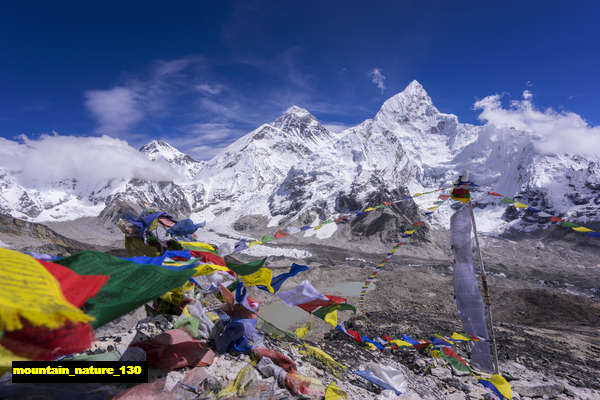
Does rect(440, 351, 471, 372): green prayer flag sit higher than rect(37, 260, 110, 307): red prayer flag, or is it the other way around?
rect(37, 260, 110, 307): red prayer flag

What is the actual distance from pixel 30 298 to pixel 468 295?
5211 millimetres

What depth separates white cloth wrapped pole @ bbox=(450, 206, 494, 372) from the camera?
454 centimetres

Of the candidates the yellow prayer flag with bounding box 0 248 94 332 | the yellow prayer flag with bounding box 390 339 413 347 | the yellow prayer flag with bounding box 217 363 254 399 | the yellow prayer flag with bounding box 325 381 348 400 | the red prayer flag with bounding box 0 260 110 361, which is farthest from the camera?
the yellow prayer flag with bounding box 390 339 413 347

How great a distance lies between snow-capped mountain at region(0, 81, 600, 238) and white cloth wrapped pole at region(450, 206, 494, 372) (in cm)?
7520

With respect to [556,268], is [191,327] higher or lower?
higher

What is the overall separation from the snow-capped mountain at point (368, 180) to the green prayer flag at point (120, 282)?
3070 inches

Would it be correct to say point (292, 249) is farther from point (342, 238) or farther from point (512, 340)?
point (512, 340)

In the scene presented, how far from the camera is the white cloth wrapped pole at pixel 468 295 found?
4.54m

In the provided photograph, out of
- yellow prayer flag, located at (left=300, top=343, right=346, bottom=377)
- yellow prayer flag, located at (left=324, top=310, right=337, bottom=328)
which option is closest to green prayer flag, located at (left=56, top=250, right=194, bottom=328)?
yellow prayer flag, located at (left=324, top=310, right=337, bottom=328)

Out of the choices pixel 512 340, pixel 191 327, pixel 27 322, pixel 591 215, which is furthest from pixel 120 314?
pixel 591 215

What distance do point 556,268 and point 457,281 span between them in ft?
219

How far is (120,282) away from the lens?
269 centimetres

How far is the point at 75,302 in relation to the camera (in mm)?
2248

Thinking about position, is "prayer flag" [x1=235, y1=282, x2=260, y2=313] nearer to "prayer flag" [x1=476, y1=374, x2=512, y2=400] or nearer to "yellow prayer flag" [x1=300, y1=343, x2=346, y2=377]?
"yellow prayer flag" [x1=300, y1=343, x2=346, y2=377]
